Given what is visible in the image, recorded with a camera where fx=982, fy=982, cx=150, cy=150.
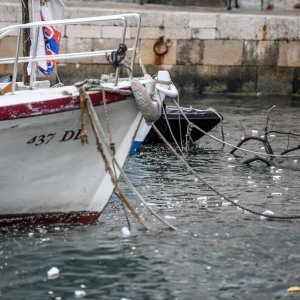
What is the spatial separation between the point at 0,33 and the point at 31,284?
128 inches

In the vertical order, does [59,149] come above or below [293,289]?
above

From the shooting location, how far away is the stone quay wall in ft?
77.2

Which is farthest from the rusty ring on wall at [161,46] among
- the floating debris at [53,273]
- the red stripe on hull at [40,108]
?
the floating debris at [53,273]

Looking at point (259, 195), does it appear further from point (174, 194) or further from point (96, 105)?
point (96, 105)

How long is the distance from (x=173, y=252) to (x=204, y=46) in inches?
622

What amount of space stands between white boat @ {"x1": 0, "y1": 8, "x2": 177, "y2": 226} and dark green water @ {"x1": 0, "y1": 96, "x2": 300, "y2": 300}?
235mm

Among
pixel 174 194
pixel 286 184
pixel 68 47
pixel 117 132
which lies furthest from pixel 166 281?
pixel 68 47

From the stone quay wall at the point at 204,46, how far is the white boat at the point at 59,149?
14.1 meters

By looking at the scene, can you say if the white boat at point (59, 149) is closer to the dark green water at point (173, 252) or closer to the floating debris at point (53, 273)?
the dark green water at point (173, 252)

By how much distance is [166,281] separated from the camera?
7.88m

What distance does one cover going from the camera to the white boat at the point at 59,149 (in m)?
8.81

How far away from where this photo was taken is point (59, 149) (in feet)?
30.0

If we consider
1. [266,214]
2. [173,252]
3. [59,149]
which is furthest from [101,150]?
[266,214]

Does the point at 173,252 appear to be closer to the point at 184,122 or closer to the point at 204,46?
the point at 184,122
